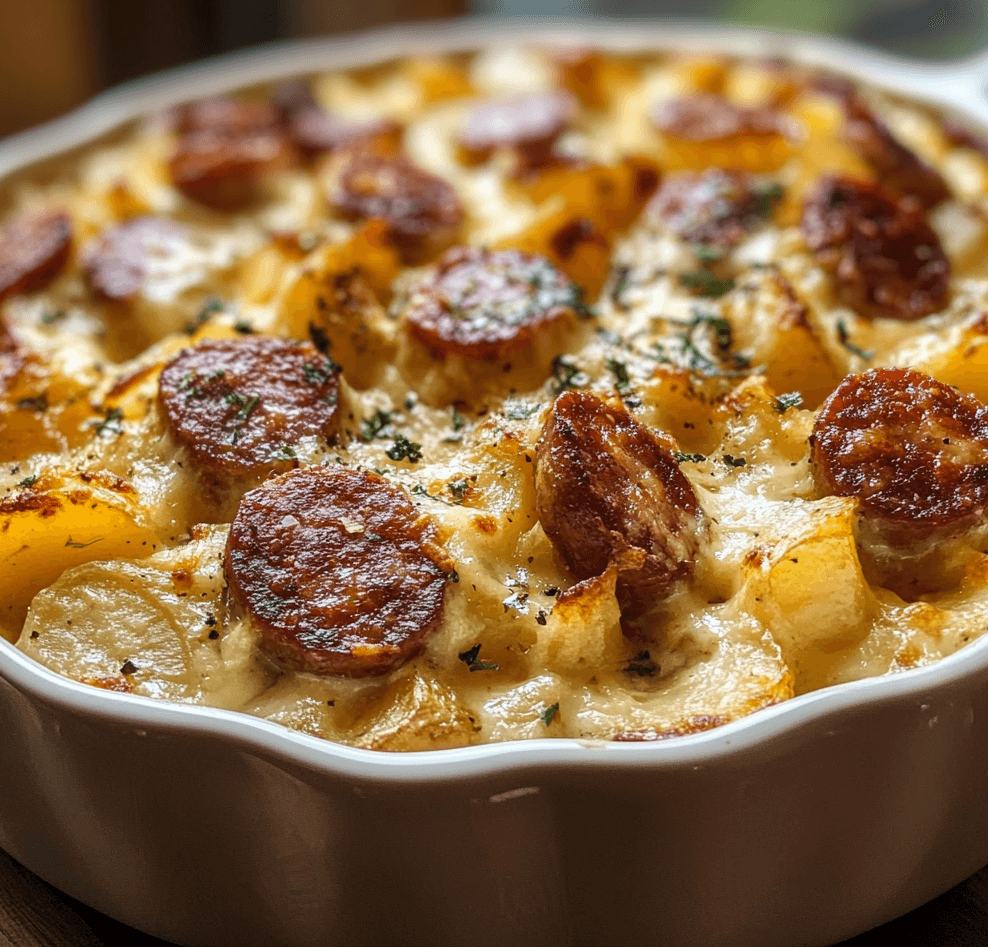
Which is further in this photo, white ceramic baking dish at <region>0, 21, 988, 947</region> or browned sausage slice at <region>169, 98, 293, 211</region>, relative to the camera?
browned sausage slice at <region>169, 98, 293, 211</region>

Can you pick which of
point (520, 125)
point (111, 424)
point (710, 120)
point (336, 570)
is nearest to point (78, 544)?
point (111, 424)

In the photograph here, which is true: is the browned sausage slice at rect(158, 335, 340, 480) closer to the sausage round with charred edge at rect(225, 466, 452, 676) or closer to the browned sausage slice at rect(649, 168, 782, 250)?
the sausage round with charred edge at rect(225, 466, 452, 676)

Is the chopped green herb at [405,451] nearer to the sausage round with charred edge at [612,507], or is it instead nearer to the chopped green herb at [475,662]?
the sausage round with charred edge at [612,507]

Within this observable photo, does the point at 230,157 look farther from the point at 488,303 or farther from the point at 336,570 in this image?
the point at 336,570

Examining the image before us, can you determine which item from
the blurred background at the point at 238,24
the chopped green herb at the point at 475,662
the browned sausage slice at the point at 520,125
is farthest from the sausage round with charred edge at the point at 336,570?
the blurred background at the point at 238,24

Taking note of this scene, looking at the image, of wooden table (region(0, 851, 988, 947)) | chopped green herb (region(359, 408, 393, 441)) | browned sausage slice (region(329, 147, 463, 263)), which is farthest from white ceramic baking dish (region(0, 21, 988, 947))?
browned sausage slice (region(329, 147, 463, 263))

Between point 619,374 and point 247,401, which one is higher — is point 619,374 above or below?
below
